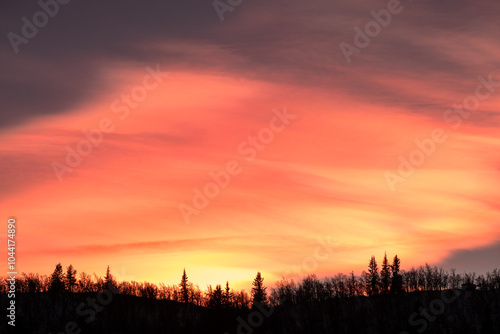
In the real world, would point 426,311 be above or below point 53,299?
below

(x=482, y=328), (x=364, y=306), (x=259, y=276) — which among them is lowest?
(x=482, y=328)

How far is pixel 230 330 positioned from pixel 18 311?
23.2m

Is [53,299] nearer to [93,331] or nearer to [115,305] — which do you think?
[115,305]

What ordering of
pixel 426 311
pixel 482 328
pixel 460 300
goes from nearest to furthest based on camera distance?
pixel 482 328 → pixel 426 311 → pixel 460 300

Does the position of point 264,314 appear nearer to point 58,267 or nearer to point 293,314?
point 293,314

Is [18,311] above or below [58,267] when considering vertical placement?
below

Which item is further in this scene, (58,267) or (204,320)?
(58,267)

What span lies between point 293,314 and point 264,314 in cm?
306

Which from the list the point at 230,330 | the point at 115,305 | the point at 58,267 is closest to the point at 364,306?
the point at 230,330

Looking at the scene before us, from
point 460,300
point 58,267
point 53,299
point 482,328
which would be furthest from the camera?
point 58,267

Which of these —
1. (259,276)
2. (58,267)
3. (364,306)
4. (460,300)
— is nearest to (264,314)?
(364,306)

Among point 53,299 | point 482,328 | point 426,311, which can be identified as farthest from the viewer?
point 53,299

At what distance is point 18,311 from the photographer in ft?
198

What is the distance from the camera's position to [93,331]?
55.9 metres
